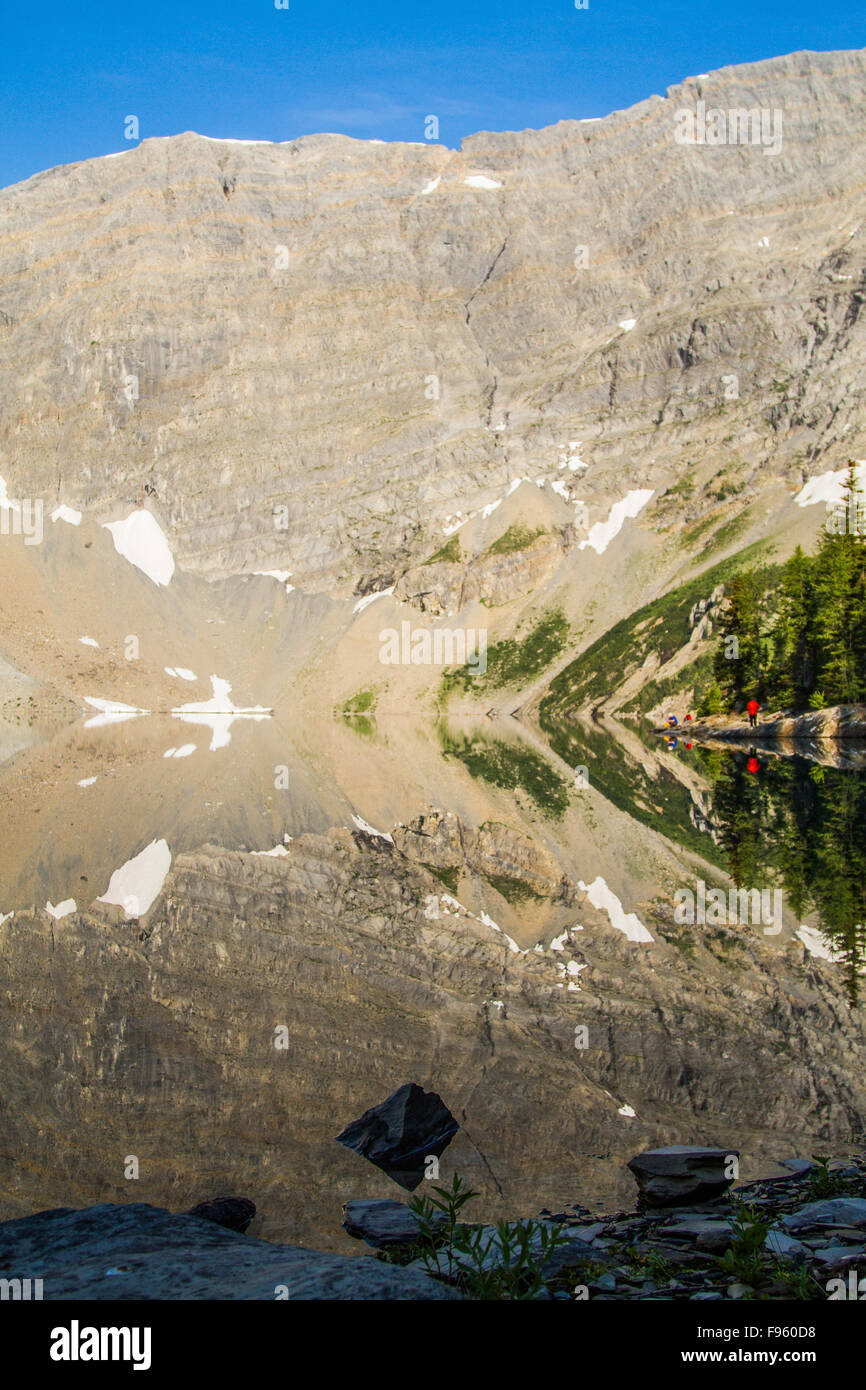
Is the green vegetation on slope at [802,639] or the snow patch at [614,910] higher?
the green vegetation on slope at [802,639]

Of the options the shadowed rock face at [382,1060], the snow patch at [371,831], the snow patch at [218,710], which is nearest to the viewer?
the shadowed rock face at [382,1060]

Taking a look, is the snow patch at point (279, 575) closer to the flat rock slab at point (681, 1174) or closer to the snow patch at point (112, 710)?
the snow patch at point (112, 710)

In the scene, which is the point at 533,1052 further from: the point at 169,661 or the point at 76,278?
the point at 76,278

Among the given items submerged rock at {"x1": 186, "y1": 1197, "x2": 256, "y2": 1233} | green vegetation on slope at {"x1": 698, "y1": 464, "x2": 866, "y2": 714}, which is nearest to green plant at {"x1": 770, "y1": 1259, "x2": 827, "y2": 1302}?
submerged rock at {"x1": 186, "y1": 1197, "x2": 256, "y2": 1233}

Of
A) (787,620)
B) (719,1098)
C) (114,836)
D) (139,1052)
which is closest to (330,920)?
(139,1052)

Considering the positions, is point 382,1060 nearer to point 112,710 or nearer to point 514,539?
point 112,710

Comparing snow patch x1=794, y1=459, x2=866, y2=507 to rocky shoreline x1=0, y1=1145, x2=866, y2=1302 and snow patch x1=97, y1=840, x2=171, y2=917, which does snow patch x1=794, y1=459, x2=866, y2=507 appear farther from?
rocky shoreline x1=0, y1=1145, x2=866, y2=1302

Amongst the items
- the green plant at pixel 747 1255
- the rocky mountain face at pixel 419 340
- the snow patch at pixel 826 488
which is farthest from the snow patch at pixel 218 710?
the green plant at pixel 747 1255
